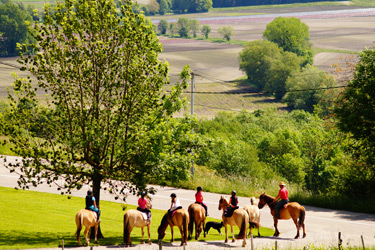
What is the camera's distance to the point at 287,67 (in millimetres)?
158125

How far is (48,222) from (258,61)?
469ft

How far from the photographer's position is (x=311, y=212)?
35406 millimetres

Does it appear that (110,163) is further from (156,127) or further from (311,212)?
(311,212)

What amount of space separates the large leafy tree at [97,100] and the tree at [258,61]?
136010 mm

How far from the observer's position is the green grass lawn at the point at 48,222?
2367 centimetres

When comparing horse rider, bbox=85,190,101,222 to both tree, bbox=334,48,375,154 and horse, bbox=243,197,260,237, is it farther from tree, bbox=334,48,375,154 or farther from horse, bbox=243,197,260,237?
tree, bbox=334,48,375,154

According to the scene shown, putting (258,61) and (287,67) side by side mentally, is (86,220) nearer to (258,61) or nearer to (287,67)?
(287,67)

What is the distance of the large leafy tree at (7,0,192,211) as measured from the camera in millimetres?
23547

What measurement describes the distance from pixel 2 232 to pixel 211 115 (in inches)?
3883

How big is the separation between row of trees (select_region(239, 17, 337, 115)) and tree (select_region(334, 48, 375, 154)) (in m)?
79.9

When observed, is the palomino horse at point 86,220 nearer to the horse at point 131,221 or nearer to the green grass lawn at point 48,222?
the green grass lawn at point 48,222

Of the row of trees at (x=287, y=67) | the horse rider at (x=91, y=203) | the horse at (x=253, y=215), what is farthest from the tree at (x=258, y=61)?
the horse rider at (x=91, y=203)

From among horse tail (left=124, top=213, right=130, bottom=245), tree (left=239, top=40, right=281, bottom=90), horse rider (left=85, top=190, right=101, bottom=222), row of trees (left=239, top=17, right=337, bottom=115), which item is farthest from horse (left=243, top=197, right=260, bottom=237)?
tree (left=239, top=40, right=281, bottom=90)

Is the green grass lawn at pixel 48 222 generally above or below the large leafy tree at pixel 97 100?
below
